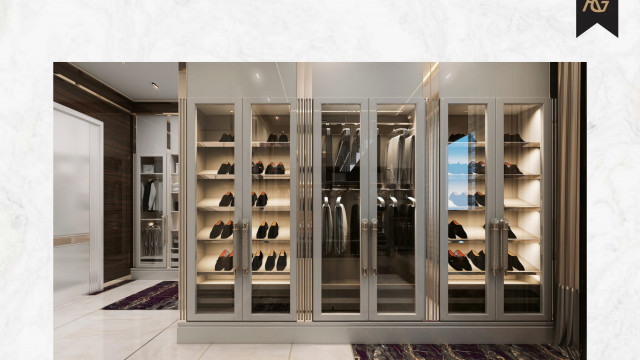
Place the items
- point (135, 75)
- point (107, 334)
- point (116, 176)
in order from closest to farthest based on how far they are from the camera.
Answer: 1. point (135, 75)
2. point (116, 176)
3. point (107, 334)

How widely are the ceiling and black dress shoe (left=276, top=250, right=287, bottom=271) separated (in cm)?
135

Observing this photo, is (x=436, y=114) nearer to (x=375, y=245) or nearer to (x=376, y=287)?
(x=375, y=245)

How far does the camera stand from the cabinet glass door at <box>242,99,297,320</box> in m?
1.98

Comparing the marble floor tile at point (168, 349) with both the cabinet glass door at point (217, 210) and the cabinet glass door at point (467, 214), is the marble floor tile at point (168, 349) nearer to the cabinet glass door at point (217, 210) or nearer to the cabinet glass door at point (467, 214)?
the cabinet glass door at point (217, 210)

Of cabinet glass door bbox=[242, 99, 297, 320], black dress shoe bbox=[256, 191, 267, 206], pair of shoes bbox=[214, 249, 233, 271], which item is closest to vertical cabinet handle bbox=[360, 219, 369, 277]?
cabinet glass door bbox=[242, 99, 297, 320]

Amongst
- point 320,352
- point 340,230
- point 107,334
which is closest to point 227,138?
point 340,230

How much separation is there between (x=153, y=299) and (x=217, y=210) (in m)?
0.76

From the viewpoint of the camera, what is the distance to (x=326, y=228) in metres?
2.01

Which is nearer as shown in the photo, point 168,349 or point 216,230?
point 168,349

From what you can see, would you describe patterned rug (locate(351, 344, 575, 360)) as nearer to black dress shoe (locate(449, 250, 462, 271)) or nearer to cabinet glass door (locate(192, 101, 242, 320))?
black dress shoe (locate(449, 250, 462, 271))

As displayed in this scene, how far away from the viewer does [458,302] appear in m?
2.04

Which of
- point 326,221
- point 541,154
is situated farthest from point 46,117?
point 541,154
